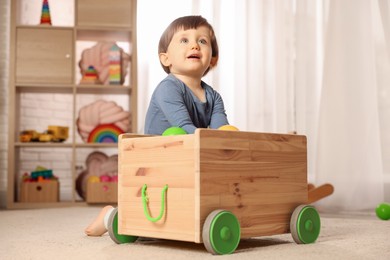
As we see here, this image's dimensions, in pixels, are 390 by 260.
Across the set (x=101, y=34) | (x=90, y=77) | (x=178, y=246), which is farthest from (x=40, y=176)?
(x=178, y=246)

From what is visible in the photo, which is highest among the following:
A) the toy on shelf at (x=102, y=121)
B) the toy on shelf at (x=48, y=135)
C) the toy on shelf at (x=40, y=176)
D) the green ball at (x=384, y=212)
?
the toy on shelf at (x=102, y=121)

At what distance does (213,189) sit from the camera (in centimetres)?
130

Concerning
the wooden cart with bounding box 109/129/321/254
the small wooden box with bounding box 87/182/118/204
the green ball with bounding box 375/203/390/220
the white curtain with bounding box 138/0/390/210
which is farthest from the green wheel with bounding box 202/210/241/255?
the small wooden box with bounding box 87/182/118/204

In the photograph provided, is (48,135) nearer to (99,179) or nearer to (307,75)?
(99,179)

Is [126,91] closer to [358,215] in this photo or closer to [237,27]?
[237,27]

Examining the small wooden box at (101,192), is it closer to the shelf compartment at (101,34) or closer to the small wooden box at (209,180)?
the shelf compartment at (101,34)

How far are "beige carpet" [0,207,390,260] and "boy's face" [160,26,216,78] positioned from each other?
47 centimetres

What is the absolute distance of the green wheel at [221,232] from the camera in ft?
4.12

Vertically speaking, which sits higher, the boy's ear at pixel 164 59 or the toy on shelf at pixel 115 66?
the toy on shelf at pixel 115 66

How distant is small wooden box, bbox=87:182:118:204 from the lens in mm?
3373

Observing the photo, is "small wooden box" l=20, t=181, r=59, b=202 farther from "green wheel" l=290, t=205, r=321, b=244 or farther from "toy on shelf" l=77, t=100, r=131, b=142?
"green wheel" l=290, t=205, r=321, b=244

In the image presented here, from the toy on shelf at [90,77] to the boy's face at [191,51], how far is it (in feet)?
6.37

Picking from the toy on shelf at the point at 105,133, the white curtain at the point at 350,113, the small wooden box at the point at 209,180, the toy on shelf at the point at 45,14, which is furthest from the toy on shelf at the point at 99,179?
the small wooden box at the point at 209,180

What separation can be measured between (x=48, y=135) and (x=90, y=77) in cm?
42
